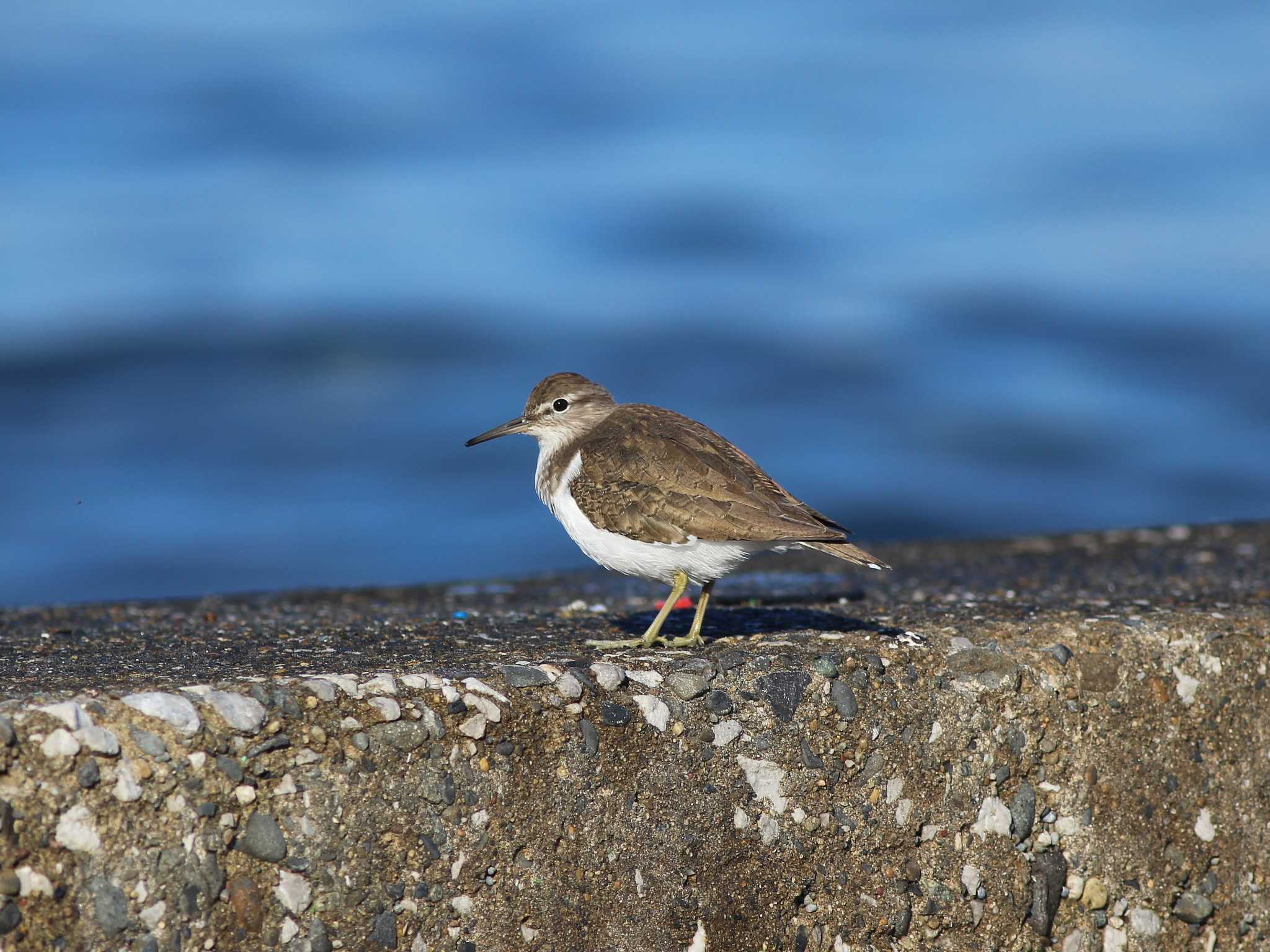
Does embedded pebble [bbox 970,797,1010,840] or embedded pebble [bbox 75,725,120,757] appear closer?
embedded pebble [bbox 75,725,120,757]

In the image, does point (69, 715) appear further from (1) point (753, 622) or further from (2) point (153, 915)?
(1) point (753, 622)

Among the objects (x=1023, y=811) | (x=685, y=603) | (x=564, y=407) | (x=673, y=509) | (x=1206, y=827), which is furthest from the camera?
(x=685, y=603)

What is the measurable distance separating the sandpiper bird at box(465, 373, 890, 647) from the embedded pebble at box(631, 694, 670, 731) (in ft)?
2.54

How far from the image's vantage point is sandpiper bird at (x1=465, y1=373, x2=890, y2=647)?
5.52 metres

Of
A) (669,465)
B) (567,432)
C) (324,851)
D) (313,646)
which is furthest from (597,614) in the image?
(324,851)

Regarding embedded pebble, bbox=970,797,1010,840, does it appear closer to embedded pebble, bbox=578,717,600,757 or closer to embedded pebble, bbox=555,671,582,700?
embedded pebble, bbox=578,717,600,757

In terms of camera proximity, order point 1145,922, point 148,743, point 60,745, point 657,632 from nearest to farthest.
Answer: point 60,745 < point 148,743 < point 1145,922 < point 657,632

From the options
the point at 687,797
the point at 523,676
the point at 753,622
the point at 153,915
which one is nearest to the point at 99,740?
the point at 153,915

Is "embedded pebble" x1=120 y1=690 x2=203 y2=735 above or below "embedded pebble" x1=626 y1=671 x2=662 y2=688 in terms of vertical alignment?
below

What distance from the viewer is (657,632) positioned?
18.7ft

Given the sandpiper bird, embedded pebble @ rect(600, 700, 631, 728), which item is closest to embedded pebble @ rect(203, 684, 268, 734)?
embedded pebble @ rect(600, 700, 631, 728)

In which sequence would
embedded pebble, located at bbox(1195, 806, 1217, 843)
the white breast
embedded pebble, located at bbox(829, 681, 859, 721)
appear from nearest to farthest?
1. embedded pebble, located at bbox(829, 681, 859, 721)
2. embedded pebble, located at bbox(1195, 806, 1217, 843)
3. the white breast

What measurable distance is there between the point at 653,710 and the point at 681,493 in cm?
127

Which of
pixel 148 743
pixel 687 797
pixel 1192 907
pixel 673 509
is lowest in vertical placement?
pixel 1192 907
